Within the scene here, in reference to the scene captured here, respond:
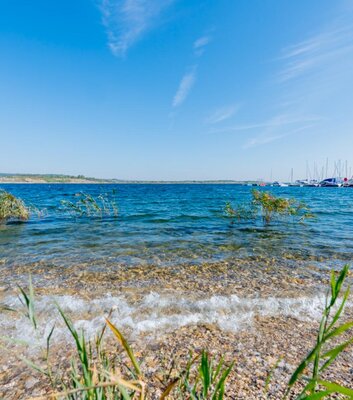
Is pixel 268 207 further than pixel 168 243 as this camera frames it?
Yes

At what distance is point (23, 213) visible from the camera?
19734 mm

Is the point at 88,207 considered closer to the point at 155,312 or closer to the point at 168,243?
the point at 168,243

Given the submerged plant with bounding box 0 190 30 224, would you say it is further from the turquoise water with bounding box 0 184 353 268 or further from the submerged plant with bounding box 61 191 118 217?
the submerged plant with bounding box 61 191 118 217

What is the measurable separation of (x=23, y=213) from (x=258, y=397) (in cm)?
Result: 2109

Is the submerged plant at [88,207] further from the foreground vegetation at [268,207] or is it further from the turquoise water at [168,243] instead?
the foreground vegetation at [268,207]

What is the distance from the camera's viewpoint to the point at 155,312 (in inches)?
217

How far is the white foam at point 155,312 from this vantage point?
4.91m

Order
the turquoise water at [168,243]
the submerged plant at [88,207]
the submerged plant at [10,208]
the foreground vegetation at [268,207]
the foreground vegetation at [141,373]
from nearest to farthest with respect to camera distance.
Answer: the foreground vegetation at [141,373], the turquoise water at [168,243], the foreground vegetation at [268,207], the submerged plant at [10,208], the submerged plant at [88,207]

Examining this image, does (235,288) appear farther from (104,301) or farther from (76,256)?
(76,256)

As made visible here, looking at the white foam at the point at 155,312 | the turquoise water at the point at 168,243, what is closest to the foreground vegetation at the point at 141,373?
the white foam at the point at 155,312

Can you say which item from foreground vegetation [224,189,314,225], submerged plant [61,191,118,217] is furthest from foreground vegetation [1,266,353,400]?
submerged plant [61,191,118,217]

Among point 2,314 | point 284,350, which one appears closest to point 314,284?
point 284,350

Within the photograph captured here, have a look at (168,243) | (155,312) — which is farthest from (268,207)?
(155,312)

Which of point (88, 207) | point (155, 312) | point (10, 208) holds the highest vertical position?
point (10, 208)
